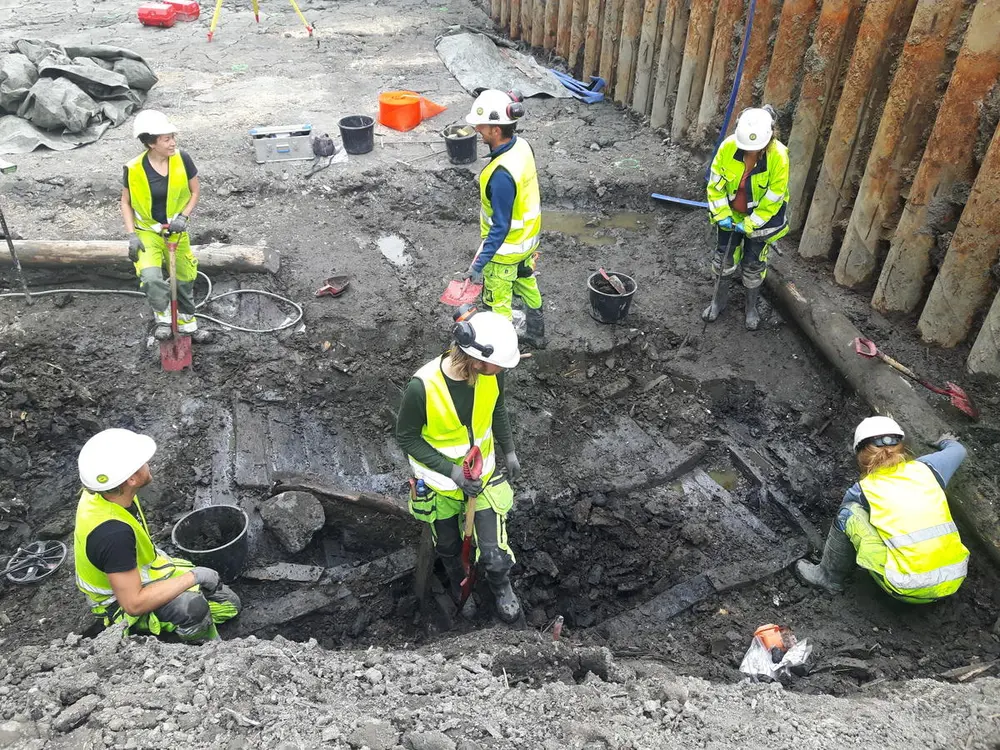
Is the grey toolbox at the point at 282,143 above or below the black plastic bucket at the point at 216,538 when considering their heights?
above

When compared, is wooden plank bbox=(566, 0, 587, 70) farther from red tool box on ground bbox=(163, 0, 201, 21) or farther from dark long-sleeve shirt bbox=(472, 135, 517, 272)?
red tool box on ground bbox=(163, 0, 201, 21)

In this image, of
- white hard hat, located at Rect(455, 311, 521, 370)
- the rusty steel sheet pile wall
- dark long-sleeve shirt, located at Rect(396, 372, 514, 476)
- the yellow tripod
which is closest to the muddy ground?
the rusty steel sheet pile wall

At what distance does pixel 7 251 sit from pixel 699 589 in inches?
277

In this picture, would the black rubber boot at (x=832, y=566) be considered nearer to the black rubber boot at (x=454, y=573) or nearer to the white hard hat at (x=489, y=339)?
the black rubber boot at (x=454, y=573)

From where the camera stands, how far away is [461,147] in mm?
9508

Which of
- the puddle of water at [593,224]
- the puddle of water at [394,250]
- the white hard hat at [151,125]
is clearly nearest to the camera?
the white hard hat at [151,125]

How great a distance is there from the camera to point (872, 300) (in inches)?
270

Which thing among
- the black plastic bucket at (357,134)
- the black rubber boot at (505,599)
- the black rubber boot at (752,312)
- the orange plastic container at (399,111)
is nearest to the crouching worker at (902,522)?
the black rubber boot at (505,599)

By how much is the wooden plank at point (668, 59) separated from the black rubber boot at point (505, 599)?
774 centimetres

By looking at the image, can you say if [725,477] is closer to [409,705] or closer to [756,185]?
[756,185]

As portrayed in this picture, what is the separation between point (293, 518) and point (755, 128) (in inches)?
193

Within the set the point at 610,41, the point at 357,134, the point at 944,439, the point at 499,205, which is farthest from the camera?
the point at 610,41

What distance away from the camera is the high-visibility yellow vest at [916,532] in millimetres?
4285

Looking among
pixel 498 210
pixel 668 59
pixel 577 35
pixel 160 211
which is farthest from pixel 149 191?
pixel 577 35
